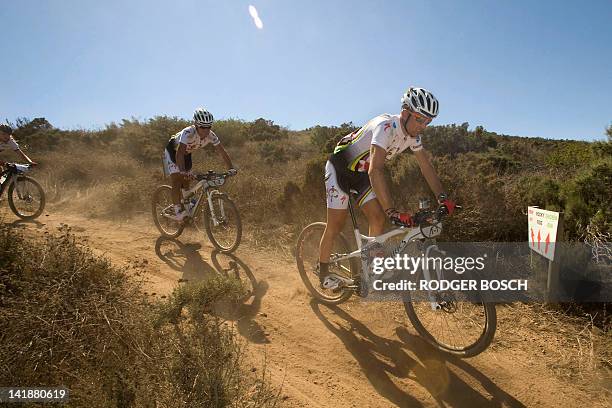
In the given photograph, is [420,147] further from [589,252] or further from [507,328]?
[589,252]

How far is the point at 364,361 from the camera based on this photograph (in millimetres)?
3928

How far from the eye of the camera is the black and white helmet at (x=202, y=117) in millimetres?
6645

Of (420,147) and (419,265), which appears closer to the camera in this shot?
(419,265)

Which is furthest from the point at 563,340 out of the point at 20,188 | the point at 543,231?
the point at 20,188

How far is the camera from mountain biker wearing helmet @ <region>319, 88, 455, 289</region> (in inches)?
150

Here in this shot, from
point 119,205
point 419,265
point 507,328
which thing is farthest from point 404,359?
point 119,205

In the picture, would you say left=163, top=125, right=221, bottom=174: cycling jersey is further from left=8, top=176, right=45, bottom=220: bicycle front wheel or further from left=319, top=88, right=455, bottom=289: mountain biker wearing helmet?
left=8, top=176, right=45, bottom=220: bicycle front wheel

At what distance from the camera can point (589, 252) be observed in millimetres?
5020

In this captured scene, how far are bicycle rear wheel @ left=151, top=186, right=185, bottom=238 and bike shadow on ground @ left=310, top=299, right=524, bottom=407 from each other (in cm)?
475

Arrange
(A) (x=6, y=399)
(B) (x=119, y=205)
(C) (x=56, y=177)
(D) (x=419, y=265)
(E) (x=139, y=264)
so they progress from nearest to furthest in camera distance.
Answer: (A) (x=6, y=399), (D) (x=419, y=265), (E) (x=139, y=264), (B) (x=119, y=205), (C) (x=56, y=177)

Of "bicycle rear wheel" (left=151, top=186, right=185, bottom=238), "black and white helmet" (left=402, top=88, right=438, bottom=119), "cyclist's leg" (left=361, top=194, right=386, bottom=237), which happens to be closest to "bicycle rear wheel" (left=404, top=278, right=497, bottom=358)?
"cyclist's leg" (left=361, top=194, right=386, bottom=237)

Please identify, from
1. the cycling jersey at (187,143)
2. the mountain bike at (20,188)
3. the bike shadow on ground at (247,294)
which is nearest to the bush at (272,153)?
the cycling jersey at (187,143)

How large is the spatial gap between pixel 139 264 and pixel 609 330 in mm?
6960

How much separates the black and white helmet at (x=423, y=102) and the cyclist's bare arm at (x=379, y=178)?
581mm
